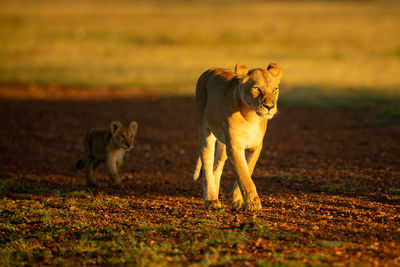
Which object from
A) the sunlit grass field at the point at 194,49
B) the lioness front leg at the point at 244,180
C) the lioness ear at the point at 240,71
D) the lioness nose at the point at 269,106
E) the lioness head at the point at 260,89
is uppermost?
the sunlit grass field at the point at 194,49

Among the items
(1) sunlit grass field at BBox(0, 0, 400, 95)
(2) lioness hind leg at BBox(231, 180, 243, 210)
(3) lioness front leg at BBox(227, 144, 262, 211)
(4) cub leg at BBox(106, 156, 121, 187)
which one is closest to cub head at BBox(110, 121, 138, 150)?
(4) cub leg at BBox(106, 156, 121, 187)

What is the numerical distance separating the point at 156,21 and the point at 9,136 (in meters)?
45.6

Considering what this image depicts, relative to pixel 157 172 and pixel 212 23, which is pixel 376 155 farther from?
pixel 212 23

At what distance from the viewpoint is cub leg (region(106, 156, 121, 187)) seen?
30.2 ft

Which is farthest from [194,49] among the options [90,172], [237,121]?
[237,121]

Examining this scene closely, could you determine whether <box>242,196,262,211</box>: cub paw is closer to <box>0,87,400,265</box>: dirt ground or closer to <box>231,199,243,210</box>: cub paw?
<box>0,87,400,265</box>: dirt ground

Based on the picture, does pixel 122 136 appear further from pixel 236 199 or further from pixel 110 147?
pixel 236 199

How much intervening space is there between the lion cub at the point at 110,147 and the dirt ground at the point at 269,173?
26 centimetres

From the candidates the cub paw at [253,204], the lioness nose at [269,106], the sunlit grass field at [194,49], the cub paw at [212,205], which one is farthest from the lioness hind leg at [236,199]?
the sunlit grass field at [194,49]

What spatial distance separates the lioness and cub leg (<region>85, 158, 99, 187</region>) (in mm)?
2713

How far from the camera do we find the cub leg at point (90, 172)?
949 centimetres

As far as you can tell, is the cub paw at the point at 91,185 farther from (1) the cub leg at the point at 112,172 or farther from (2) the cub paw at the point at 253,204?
(2) the cub paw at the point at 253,204

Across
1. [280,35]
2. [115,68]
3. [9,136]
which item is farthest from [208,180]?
[280,35]

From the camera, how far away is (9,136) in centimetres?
1374
